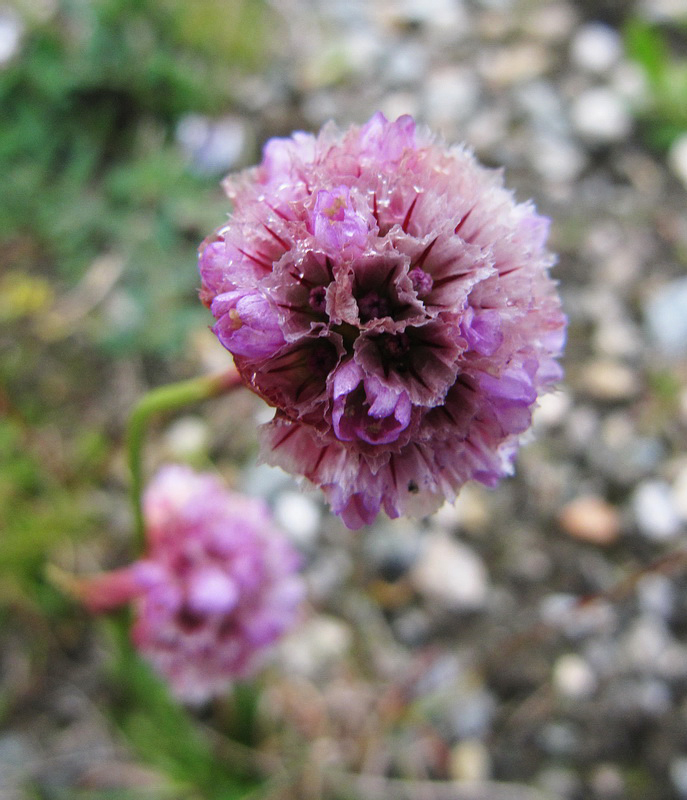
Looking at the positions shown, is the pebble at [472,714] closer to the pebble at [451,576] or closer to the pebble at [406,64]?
the pebble at [451,576]

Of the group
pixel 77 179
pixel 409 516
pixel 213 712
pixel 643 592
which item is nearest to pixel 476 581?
pixel 643 592

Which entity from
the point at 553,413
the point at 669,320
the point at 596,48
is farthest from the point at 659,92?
the point at 553,413

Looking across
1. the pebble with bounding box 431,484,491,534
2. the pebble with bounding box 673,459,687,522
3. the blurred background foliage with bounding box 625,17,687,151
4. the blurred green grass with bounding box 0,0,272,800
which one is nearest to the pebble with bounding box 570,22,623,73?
the blurred background foliage with bounding box 625,17,687,151

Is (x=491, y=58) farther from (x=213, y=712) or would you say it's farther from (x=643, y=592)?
(x=213, y=712)

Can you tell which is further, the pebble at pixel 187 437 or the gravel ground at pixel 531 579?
the pebble at pixel 187 437

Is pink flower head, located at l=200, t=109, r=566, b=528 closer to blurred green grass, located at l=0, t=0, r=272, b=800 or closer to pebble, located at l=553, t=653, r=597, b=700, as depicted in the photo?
blurred green grass, located at l=0, t=0, r=272, b=800

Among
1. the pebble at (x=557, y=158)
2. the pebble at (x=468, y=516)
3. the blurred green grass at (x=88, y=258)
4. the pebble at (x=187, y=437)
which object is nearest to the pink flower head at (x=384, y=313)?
the blurred green grass at (x=88, y=258)
